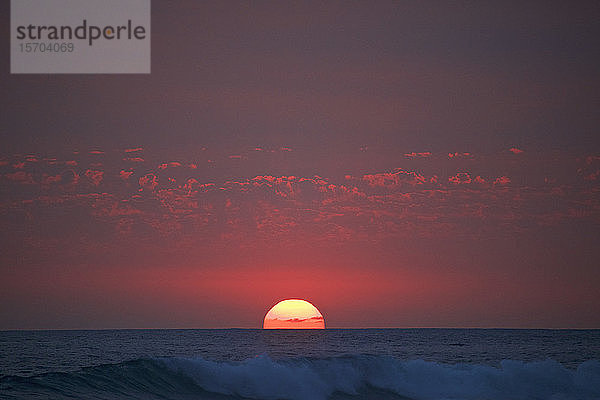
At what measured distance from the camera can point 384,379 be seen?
2455cm

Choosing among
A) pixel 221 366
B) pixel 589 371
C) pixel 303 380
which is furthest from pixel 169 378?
pixel 589 371

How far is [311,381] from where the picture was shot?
75.9ft

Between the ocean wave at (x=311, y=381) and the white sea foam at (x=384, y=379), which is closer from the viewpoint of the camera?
the ocean wave at (x=311, y=381)

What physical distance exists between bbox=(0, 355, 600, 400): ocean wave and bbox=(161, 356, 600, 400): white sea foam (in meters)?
0.03

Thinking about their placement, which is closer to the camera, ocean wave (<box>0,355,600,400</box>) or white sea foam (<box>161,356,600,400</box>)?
ocean wave (<box>0,355,600,400</box>)

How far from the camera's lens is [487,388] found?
24703 mm

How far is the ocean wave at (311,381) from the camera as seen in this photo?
20234mm

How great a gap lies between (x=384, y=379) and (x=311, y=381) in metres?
3.05

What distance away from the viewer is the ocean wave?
66.4 ft

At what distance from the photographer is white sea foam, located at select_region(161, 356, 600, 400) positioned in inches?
877

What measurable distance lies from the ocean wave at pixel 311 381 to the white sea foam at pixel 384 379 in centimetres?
3

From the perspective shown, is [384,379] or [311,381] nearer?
[311,381]

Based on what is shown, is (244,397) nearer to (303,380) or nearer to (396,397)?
(303,380)

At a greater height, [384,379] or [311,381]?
[311,381]
